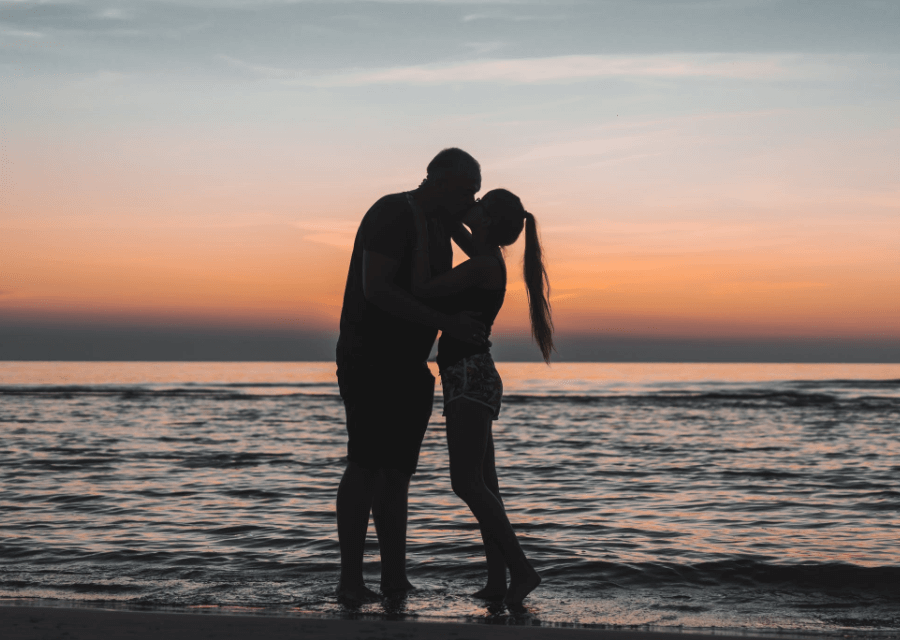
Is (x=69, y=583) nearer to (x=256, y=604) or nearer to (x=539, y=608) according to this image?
(x=256, y=604)

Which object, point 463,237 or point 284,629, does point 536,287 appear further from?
point 284,629

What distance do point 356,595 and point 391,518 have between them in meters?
0.38

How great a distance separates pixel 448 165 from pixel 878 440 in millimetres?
11833

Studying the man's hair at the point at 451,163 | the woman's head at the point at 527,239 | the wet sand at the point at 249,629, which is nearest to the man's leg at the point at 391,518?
the wet sand at the point at 249,629

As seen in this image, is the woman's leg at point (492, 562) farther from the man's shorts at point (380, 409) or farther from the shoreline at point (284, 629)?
the shoreline at point (284, 629)

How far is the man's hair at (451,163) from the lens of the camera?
3.47 metres

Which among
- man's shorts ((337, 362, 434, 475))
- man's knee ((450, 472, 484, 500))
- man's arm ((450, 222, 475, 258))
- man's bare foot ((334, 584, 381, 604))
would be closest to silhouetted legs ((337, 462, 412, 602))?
man's bare foot ((334, 584, 381, 604))

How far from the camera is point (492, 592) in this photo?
11.9 ft

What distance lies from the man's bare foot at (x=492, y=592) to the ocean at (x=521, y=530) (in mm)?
67

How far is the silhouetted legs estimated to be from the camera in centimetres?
352

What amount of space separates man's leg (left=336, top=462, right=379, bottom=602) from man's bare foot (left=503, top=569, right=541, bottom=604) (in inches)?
24.1

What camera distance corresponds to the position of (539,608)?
3465 mm

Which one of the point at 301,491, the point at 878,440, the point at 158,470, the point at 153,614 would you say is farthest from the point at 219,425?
the point at 153,614

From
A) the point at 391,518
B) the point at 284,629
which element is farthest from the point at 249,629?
the point at 391,518
